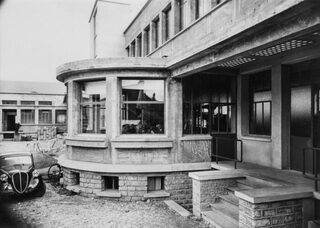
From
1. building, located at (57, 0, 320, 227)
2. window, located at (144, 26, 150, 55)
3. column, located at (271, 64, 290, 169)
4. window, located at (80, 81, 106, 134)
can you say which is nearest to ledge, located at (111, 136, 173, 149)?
building, located at (57, 0, 320, 227)

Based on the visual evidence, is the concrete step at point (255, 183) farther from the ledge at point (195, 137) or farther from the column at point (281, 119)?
the ledge at point (195, 137)

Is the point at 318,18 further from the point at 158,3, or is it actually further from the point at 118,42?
the point at 118,42

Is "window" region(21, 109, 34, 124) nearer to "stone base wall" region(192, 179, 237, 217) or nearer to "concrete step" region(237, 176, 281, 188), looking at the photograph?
"stone base wall" region(192, 179, 237, 217)

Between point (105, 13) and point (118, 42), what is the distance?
270 centimetres

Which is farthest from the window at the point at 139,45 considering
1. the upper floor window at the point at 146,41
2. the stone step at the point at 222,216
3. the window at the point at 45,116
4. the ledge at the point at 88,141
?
the window at the point at 45,116

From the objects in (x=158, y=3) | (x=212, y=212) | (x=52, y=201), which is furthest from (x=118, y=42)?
(x=212, y=212)

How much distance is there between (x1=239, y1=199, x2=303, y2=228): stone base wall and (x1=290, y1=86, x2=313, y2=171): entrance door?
2.65 m

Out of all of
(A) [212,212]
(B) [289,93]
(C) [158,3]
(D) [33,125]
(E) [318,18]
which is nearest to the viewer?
(E) [318,18]

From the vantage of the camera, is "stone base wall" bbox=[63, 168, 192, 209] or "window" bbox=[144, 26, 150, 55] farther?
"window" bbox=[144, 26, 150, 55]

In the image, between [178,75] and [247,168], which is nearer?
[247,168]

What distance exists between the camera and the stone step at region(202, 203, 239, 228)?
20.5 feet

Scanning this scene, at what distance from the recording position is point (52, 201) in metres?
8.98

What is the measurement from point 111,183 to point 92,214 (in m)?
2.30

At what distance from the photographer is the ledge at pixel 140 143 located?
9305 millimetres
